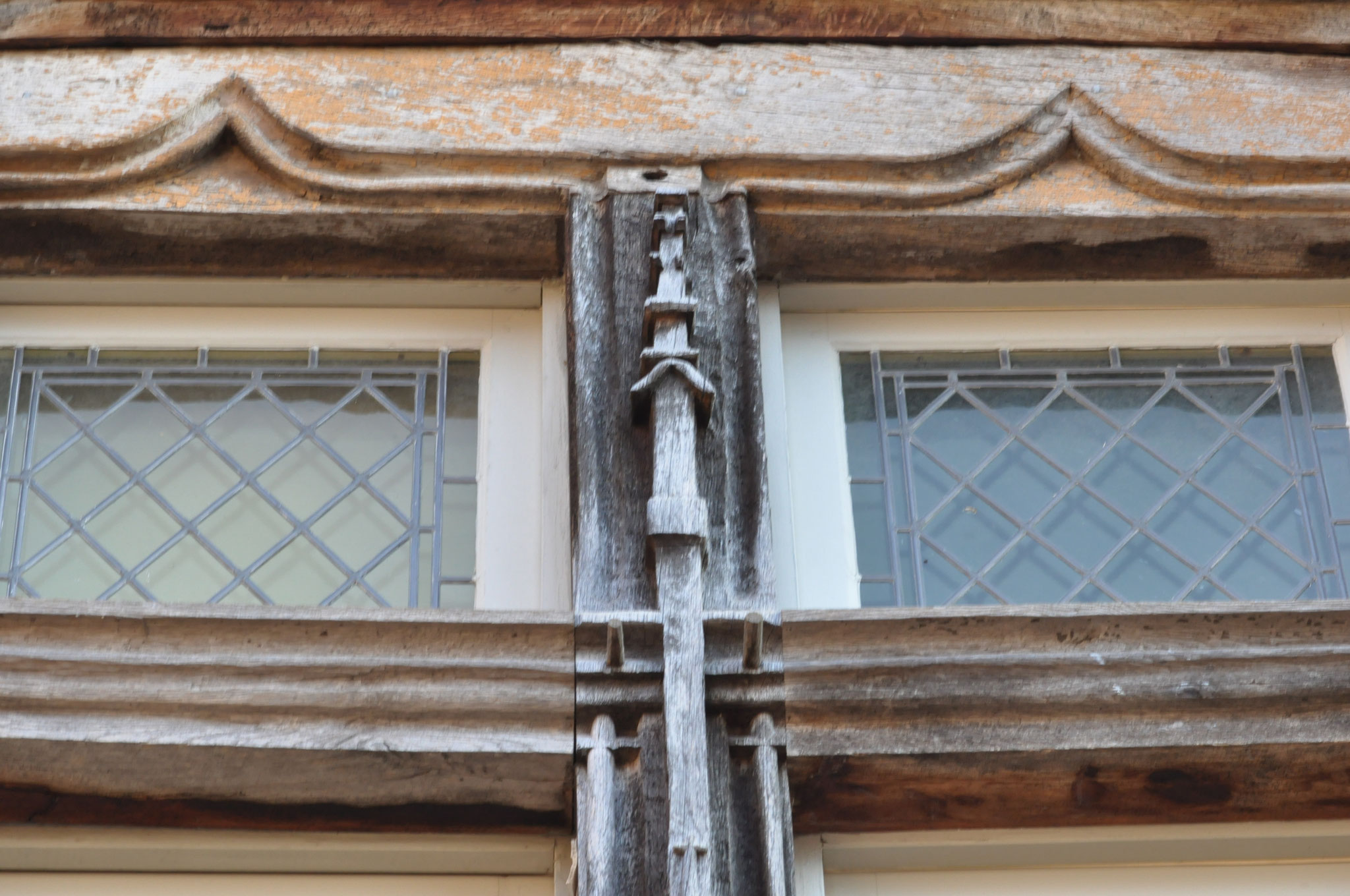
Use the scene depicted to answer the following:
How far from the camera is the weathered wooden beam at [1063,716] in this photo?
2092 millimetres

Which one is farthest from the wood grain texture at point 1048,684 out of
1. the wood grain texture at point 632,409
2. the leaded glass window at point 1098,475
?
the leaded glass window at point 1098,475

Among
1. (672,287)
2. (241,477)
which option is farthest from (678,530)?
(241,477)

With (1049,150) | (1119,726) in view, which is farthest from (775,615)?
(1049,150)

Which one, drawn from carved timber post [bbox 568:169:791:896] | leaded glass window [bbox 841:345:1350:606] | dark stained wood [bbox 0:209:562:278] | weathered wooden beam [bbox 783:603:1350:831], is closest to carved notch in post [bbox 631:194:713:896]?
carved timber post [bbox 568:169:791:896]

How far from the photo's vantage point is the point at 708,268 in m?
2.49

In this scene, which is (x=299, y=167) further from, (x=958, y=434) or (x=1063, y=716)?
(x=1063, y=716)

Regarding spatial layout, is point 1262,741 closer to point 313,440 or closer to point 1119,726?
point 1119,726

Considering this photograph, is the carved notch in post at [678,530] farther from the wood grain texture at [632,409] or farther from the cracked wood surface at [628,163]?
the cracked wood surface at [628,163]

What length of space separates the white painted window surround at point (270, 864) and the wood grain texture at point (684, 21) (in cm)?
125

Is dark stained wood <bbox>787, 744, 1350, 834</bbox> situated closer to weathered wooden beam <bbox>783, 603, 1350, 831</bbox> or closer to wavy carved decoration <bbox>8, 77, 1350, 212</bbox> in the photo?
weathered wooden beam <bbox>783, 603, 1350, 831</bbox>

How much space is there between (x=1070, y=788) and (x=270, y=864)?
3.12 ft

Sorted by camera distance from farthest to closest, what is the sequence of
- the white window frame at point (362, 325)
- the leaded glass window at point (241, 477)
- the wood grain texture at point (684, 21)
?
1. the wood grain texture at point (684, 21)
2. the white window frame at point (362, 325)
3. the leaded glass window at point (241, 477)

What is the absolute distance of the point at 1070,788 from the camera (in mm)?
2131

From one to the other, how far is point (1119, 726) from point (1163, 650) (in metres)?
0.11
